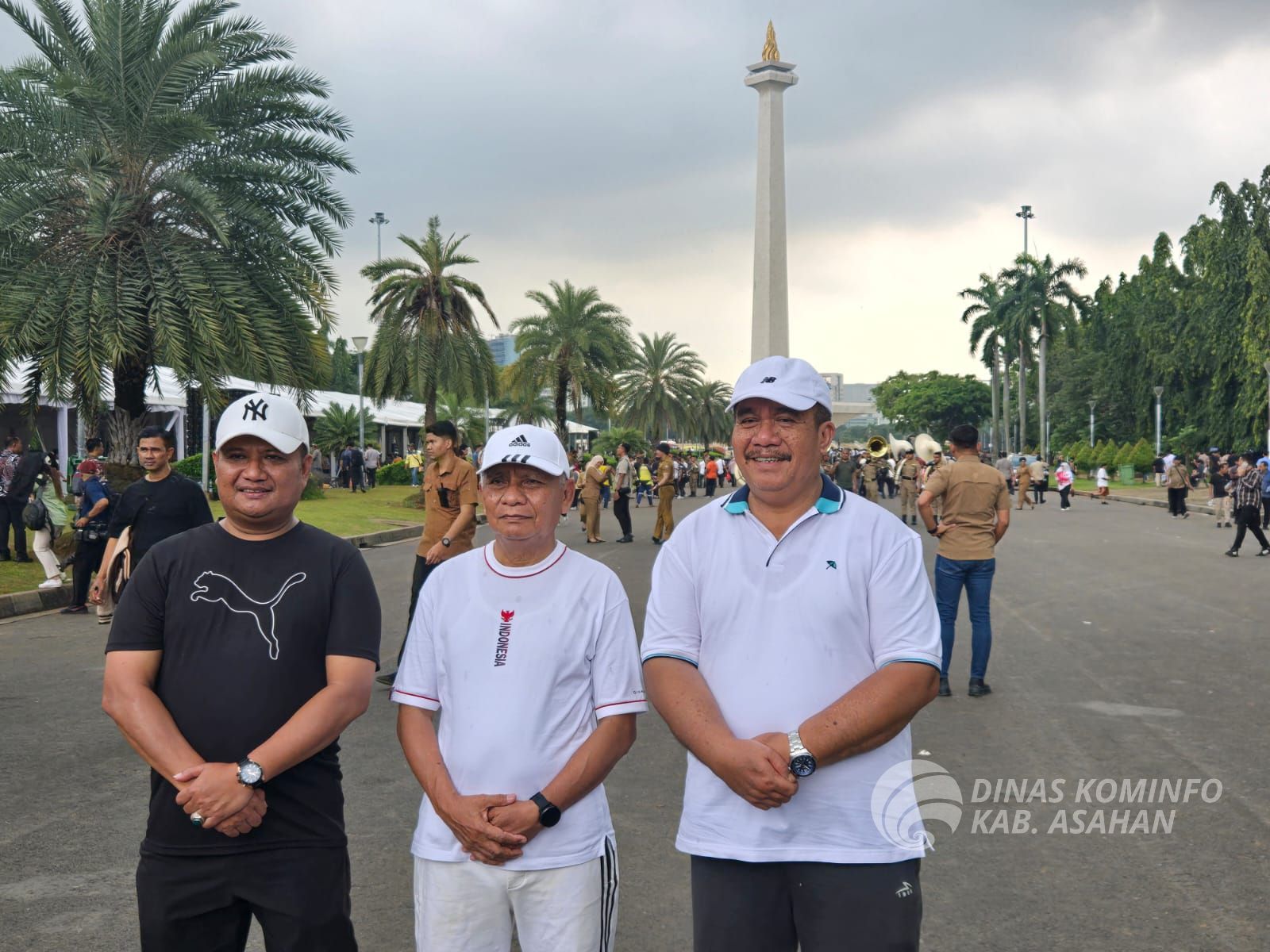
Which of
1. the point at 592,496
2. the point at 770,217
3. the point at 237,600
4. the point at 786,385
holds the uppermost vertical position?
the point at 770,217

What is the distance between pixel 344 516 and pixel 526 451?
2450 cm

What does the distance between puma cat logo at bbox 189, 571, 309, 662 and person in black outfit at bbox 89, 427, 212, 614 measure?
4498 mm

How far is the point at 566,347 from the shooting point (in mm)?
41938

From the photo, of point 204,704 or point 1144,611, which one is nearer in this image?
point 204,704

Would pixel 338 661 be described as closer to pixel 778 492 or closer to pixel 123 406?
pixel 778 492

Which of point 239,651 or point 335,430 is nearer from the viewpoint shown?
point 239,651

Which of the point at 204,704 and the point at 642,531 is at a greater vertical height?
the point at 204,704

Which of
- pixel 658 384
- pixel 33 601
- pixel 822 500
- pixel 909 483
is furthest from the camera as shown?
pixel 658 384

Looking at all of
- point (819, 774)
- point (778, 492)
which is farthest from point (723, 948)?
point (778, 492)

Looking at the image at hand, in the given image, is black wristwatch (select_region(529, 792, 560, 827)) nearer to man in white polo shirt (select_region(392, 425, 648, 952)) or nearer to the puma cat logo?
man in white polo shirt (select_region(392, 425, 648, 952))

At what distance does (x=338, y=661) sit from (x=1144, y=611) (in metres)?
10.5

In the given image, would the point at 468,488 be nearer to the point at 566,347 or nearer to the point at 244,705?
the point at 244,705

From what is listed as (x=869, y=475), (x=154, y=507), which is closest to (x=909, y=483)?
(x=869, y=475)

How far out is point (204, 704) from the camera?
2584 mm
